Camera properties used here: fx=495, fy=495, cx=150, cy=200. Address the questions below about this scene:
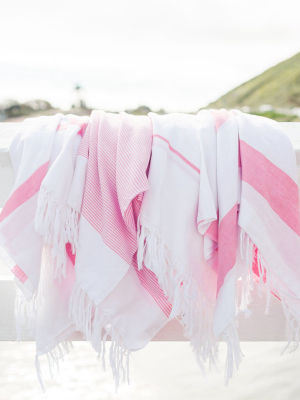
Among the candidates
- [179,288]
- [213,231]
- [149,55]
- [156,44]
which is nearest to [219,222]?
[213,231]

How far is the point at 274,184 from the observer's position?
2.66 ft

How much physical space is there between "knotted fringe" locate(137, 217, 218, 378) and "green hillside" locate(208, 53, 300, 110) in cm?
524

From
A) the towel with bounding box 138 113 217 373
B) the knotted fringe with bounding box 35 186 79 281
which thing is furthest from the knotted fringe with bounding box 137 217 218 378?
the knotted fringe with bounding box 35 186 79 281

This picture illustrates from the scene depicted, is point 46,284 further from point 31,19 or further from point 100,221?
point 31,19

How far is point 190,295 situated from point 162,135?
26 cm

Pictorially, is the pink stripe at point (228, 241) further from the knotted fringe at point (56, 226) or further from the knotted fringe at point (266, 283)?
the knotted fringe at point (56, 226)

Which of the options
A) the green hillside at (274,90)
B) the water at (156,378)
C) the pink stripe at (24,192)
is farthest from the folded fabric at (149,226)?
the green hillside at (274,90)

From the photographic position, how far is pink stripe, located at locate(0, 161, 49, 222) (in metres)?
0.80

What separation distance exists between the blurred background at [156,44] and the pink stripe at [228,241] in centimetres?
568

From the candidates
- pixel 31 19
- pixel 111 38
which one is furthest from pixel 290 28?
pixel 31 19

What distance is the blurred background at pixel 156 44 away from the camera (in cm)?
687

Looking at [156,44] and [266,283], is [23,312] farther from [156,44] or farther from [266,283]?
[156,44]

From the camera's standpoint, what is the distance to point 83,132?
0.86 meters

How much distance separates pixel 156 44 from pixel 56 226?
23.6 feet
